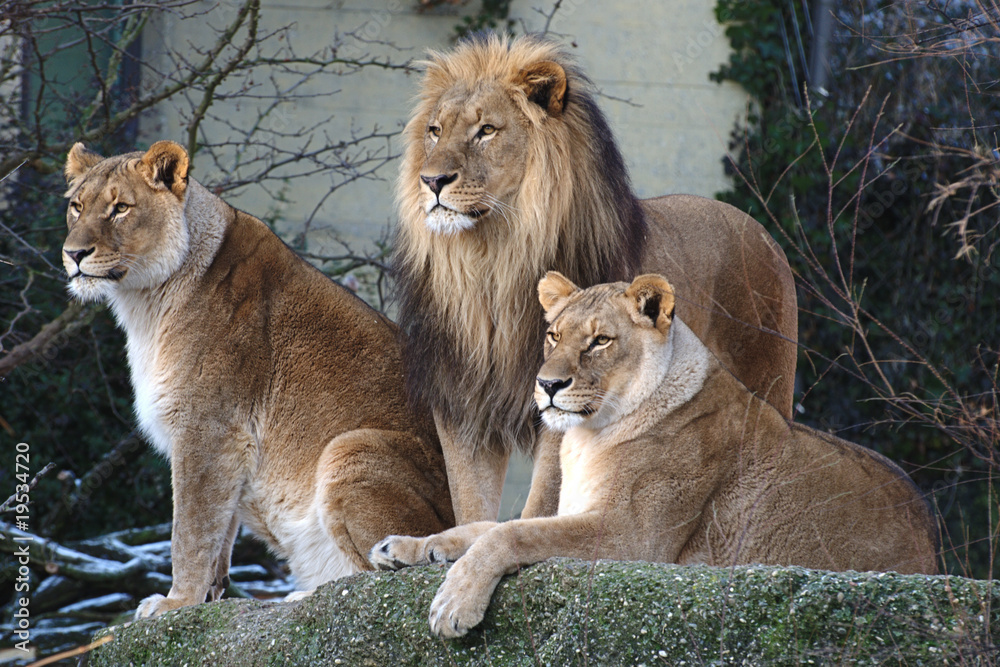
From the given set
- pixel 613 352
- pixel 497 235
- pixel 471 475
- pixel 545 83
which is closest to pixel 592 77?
pixel 545 83

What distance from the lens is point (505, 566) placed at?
9.97 feet

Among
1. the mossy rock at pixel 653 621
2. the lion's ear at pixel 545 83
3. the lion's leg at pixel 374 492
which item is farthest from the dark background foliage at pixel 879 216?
the mossy rock at pixel 653 621

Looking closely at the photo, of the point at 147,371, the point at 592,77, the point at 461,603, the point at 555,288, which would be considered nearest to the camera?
the point at 461,603

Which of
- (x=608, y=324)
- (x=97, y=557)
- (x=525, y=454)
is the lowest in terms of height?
(x=97, y=557)

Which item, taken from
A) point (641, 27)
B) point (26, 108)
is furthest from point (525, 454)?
point (641, 27)

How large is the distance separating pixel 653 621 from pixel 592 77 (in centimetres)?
699

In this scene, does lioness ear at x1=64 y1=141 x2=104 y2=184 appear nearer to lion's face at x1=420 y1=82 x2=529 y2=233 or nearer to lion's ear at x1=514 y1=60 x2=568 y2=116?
lion's face at x1=420 y1=82 x2=529 y2=233

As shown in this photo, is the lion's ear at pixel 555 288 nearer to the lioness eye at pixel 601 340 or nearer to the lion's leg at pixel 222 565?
the lioness eye at pixel 601 340

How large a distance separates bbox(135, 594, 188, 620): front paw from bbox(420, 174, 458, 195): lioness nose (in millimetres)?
1800

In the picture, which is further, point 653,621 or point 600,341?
point 600,341

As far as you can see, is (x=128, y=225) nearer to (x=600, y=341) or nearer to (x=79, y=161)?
(x=79, y=161)

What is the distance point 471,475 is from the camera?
4.20 metres

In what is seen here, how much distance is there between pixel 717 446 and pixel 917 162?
19.5 ft

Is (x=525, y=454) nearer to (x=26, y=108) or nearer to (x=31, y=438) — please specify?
(x=31, y=438)
